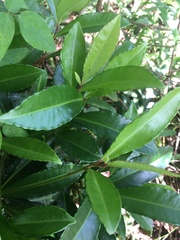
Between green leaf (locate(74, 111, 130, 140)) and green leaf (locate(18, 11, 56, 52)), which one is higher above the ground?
green leaf (locate(18, 11, 56, 52))

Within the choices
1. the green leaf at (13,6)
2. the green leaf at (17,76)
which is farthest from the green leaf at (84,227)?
the green leaf at (13,6)

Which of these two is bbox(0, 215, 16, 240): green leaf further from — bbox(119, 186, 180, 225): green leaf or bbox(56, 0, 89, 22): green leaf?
bbox(56, 0, 89, 22): green leaf

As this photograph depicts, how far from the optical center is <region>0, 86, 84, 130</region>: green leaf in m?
0.45

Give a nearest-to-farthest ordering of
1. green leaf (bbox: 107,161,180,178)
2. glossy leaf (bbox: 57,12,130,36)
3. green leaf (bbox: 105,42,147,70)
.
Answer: green leaf (bbox: 107,161,180,178) < green leaf (bbox: 105,42,147,70) < glossy leaf (bbox: 57,12,130,36)

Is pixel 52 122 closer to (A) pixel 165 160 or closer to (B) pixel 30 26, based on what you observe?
(B) pixel 30 26

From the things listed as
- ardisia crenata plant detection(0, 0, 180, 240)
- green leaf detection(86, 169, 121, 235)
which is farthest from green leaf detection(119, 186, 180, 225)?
green leaf detection(86, 169, 121, 235)

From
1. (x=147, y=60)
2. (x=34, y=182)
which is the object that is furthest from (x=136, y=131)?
(x=147, y=60)

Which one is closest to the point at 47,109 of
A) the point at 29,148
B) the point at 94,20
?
the point at 29,148

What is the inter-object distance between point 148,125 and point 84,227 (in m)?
0.22

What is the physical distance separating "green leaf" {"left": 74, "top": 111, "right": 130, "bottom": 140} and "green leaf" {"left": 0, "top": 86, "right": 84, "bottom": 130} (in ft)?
0.23

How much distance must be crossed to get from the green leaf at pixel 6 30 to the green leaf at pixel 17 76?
7cm

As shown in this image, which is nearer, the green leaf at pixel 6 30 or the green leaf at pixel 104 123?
the green leaf at pixel 6 30

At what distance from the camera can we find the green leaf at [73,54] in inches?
21.9

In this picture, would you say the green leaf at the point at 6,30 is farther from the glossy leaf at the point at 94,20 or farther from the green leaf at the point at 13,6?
the glossy leaf at the point at 94,20
